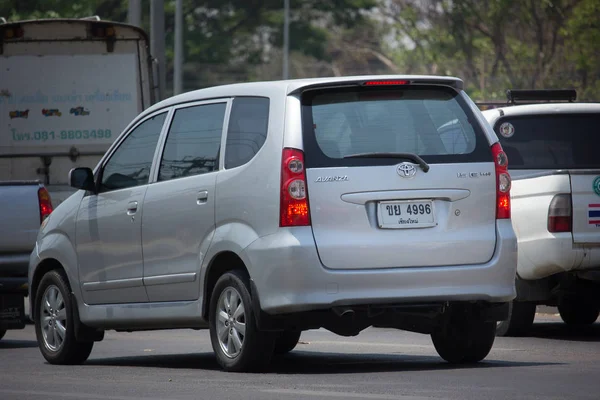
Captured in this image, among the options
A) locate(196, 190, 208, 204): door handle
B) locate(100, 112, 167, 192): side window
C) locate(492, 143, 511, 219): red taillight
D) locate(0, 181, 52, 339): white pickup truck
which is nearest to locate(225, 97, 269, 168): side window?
locate(196, 190, 208, 204): door handle

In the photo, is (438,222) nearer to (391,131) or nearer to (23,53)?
(391,131)

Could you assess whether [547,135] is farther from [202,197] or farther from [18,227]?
[18,227]

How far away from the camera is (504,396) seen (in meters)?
7.63

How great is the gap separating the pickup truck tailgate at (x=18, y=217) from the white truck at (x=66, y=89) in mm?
4525

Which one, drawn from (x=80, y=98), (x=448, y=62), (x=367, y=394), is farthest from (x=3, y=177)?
(x=448, y=62)

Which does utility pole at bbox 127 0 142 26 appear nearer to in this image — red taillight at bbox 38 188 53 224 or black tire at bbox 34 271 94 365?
red taillight at bbox 38 188 53 224

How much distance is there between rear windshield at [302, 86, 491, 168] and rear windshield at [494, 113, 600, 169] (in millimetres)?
2973

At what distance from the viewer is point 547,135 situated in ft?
40.0

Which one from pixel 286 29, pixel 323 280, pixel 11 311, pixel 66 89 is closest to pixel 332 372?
pixel 323 280

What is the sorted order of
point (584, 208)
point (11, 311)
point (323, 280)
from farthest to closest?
point (11, 311)
point (584, 208)
point (323, 280)

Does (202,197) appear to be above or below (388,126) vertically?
below

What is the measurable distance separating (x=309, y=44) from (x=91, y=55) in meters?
35.6

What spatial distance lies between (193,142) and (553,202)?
298 centimetres

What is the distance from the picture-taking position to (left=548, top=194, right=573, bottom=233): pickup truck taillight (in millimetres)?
11203
